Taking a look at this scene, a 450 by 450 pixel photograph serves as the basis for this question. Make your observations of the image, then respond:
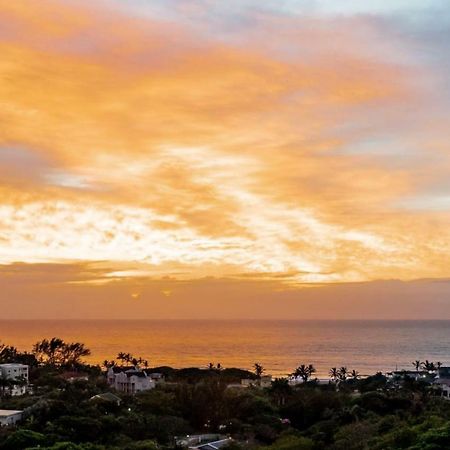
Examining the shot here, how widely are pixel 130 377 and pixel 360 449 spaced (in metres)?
32.1

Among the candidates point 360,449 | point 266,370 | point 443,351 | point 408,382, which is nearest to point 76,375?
point 408,382

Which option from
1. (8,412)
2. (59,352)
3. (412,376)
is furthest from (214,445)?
(59,352)

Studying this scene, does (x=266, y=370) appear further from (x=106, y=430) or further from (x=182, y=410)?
(x=106, y=430)

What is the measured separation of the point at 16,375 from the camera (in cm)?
5575

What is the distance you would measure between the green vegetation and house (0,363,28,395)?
3206 millimetres

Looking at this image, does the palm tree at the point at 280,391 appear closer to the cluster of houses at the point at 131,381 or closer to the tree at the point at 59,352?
the cluster of houses at the point at 131,381

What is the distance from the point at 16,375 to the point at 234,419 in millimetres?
27373

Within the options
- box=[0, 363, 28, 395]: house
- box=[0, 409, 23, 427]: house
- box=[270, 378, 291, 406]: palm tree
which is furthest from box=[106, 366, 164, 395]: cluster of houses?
box=[0, 409, 23, 427]: house

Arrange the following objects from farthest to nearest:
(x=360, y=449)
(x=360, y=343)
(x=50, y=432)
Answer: (x=360, y=343) → (x=50, y=432) → (x=360, y=449)

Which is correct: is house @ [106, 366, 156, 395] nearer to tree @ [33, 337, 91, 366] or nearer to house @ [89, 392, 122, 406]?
house @ [89, 392, 122, 406]

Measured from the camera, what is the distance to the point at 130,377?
54.4m

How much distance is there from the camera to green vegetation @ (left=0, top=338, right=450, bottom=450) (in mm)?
25422


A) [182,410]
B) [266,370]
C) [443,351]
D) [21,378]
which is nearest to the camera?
[182,410]

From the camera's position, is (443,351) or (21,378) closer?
(21,378)
